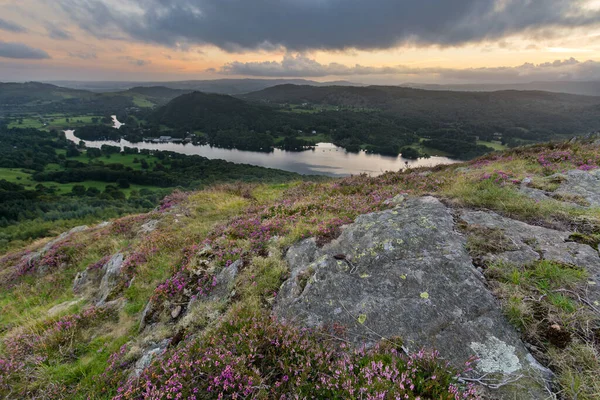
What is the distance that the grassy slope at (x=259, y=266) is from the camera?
3.54 m

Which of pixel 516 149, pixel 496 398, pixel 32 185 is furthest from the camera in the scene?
pixel 32 185

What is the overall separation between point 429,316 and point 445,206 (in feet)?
13.6

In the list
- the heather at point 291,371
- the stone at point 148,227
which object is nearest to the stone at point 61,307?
the stone at point 148,227

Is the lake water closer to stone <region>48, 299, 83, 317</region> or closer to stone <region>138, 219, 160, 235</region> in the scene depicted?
stone <region>138, 219, 160, 235</region>

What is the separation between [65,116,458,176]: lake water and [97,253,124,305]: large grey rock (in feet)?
271

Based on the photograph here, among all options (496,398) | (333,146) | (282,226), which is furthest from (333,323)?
(333,146)

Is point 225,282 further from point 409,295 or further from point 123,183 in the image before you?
point 123,183

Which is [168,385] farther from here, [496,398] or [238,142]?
[238,142]

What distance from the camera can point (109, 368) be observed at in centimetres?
461

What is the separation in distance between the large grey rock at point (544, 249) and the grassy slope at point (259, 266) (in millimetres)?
271

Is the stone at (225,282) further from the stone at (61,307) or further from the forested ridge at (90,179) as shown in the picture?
the forested ridge at (90,179)

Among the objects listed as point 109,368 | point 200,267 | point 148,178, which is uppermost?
point 200,267

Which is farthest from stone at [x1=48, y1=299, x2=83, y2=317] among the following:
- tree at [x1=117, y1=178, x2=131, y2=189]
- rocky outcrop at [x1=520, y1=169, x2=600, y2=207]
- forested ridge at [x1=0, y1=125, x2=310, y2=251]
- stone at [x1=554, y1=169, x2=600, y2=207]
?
tree at [x1=117, y1=178, x2=131, y2=189]

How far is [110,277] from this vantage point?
28.2ft
